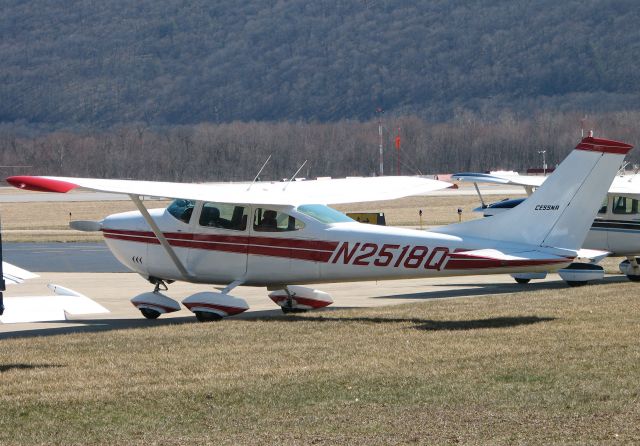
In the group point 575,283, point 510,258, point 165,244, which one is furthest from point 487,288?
point 165,244

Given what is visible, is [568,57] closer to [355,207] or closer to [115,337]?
[355,207]

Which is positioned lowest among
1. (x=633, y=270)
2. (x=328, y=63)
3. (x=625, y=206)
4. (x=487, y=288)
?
(x=487, y=288)

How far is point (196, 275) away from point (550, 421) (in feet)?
27.3

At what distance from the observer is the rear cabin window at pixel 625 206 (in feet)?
67.3

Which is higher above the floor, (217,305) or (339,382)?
(217,305)

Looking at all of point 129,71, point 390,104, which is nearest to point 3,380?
point 390,104

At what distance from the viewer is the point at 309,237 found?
51.3 ft

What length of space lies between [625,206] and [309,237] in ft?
24.0

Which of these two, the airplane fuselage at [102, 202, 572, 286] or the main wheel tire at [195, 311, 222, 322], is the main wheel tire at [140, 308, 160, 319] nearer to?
the airplane fuselage at [102, 202, 572, 286]

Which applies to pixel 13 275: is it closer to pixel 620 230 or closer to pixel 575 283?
pixel 575 283

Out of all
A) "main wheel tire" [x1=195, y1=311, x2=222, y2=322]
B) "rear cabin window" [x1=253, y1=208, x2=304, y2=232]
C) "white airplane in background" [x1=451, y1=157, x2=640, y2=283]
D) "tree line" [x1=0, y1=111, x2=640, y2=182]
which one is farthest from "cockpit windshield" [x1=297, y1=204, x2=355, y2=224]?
"tree line" [x1=0, y1=111, x2=640, y2=182]

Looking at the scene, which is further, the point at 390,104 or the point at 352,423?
the point at 390,104

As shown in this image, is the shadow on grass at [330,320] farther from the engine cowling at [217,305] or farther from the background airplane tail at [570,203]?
the background airplane tail at [570,203]

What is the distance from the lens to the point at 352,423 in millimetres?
8867
